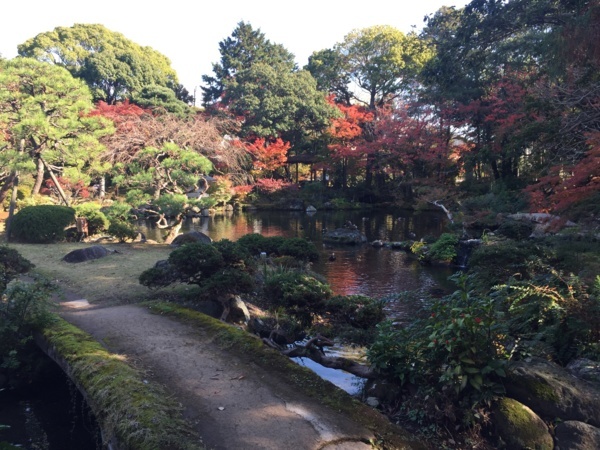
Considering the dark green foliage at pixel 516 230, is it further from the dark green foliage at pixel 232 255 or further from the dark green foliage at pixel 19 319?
the dark green foliage at pixel 19 319

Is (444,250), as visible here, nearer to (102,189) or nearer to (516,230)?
(516,230)

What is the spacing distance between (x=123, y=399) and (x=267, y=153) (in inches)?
1058

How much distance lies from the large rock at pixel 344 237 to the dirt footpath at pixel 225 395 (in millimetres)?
12407

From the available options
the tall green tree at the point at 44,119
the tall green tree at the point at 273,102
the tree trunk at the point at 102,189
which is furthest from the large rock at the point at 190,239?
the tall green tree at the point at 273,102

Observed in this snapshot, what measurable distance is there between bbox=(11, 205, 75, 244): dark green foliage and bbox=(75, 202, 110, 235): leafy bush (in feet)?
2.71

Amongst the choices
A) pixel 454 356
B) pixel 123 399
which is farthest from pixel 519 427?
pixel 123 399

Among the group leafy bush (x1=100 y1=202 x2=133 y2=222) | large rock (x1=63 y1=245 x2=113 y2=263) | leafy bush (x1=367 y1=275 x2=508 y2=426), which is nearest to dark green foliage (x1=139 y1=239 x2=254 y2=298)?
leafy bush (x1=367 y1=275 x2=508 y2=426)

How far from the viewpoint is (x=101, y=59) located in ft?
Result: 104

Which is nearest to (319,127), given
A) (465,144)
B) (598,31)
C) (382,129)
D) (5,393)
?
(382,129)

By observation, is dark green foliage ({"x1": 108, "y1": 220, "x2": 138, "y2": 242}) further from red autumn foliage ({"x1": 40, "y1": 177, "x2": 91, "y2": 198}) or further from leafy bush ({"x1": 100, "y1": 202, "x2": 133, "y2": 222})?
red autumn foliage ({"x1": 40, "y1": 177, "x2": 91, "y2": 198})

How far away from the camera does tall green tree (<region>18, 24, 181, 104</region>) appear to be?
31.6 meters

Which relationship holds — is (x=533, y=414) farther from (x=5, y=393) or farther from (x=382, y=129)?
(x=382, y=129)

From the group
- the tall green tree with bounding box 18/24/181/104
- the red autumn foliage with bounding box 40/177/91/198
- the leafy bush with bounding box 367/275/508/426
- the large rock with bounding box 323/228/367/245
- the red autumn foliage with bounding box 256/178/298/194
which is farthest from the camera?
the tall green tree with bounding box 18/24/181/104

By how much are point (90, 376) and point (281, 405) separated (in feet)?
6.63
